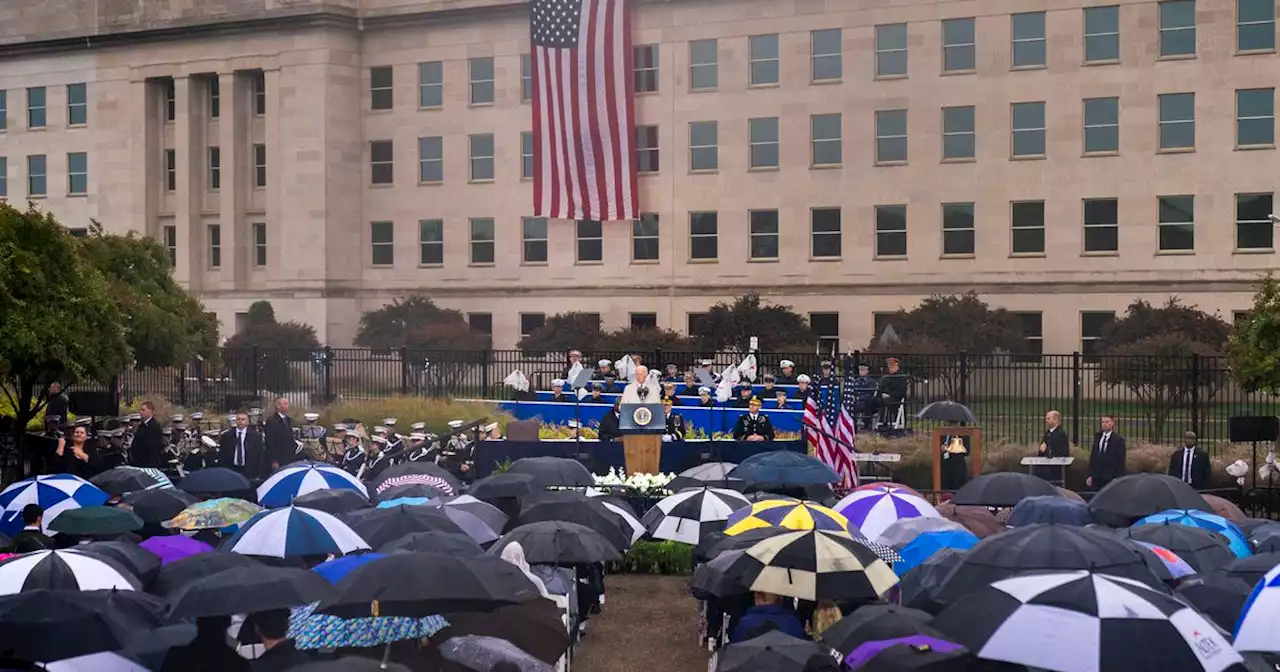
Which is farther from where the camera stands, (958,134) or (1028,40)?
(958,134)

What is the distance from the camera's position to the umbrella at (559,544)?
15.1 metres

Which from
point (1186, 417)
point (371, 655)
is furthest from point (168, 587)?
point (1186, 417)

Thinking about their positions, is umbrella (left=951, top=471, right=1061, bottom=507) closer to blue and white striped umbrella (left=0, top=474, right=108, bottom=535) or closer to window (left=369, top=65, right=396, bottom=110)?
blue and white striped umbrella (left=0, top=474, right=108, bottom=535)

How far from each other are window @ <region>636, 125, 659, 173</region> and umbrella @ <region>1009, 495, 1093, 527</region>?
41277 millimetres

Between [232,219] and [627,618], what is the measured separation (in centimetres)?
4929

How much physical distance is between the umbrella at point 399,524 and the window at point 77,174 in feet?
186

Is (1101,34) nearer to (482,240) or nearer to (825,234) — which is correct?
(825,234)

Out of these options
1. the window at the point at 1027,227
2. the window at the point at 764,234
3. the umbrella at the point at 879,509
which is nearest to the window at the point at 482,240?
the window at the point at 764,234

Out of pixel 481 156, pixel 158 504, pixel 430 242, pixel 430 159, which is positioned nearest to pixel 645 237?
pixel 481 156

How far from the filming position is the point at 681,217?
57.6 m

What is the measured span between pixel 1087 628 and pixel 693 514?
7.94 meters

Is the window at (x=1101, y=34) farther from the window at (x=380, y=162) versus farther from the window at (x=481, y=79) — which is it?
the window at (x=380, y=162)

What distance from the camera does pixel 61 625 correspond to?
11211mm

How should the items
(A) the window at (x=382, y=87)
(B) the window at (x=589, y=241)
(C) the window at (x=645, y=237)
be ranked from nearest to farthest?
1. (C) the window at (x=645, y=237)
2. (B) the window at (x=589, y=241)
3. (A) the window at (x=382, y=87)
